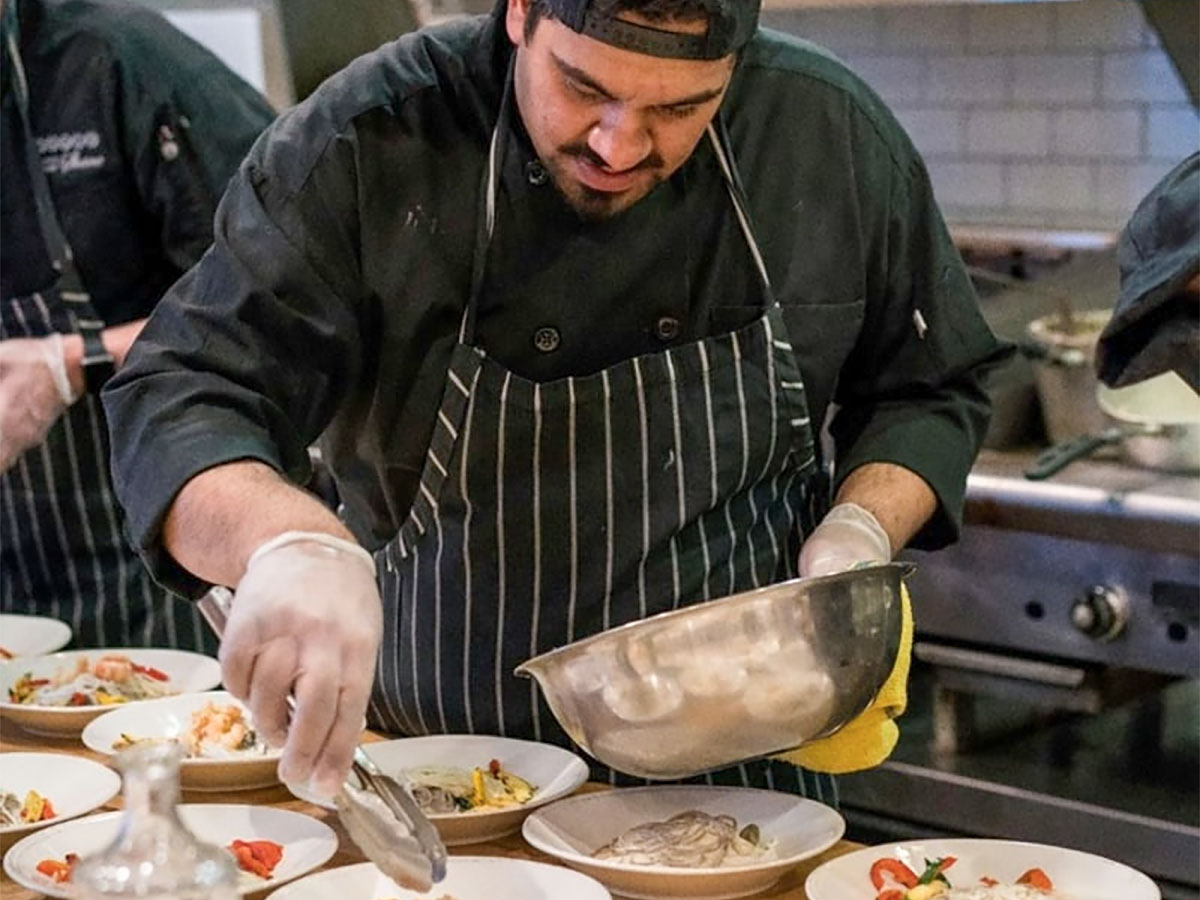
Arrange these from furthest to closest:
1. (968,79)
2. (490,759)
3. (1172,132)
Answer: (968,79) → (1172,132) → (490,759)

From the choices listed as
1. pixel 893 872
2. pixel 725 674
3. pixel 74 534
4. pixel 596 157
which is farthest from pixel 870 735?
pixel 74 534

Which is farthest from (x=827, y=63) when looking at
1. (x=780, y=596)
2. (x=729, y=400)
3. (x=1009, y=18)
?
(x=1009, y=18)

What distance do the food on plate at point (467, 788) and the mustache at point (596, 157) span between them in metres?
0.58

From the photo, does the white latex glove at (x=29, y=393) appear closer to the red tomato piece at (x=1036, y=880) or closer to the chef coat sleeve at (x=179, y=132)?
the chef coat sleeve at (x=179, y=132)

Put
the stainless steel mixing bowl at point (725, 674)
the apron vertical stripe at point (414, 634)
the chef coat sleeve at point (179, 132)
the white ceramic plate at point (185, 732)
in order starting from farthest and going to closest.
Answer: the chef coat sleeve at point (179, 132), the apron vertical stripe at point (414, 634), the white ceramic plate at point (185, 732), the stainless steel mixing bowl at point (725, 674)

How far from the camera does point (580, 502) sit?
2.12 metres

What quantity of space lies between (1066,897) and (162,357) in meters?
0.95

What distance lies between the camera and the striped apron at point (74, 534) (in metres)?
2.97

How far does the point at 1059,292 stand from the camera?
351 cm

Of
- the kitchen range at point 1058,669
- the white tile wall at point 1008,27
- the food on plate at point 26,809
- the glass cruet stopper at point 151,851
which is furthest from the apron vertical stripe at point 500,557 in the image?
the white tile wall at point 1008,27

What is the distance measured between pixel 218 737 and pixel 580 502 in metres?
0.44

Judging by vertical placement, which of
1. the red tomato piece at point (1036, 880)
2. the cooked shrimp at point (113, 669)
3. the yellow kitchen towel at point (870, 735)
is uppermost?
the yellow kitchen towel at point (870, 735)

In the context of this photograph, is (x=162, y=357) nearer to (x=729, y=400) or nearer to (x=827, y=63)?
(x=729, y=400)

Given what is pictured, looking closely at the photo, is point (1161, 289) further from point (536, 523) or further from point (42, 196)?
point (42, 196)
